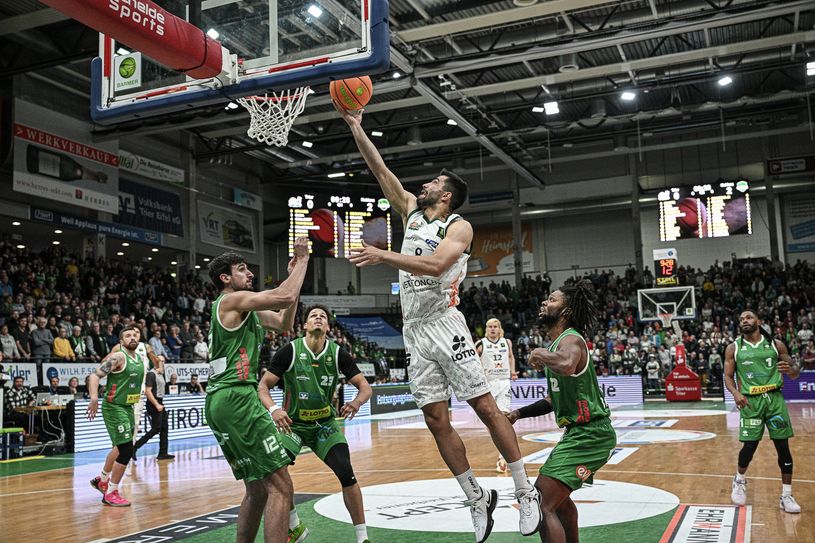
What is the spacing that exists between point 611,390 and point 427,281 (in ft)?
65.9

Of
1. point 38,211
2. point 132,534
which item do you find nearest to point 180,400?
point 132,534

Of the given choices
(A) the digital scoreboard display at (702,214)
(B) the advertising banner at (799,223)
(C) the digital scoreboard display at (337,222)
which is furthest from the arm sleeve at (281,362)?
(B) the advertising banner at (799,223)

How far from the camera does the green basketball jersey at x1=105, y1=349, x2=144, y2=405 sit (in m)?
9.17

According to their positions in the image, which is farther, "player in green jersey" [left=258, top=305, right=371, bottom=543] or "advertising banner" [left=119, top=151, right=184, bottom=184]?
"advertising banner" [left=119, top=151, right=184, bottom=184]

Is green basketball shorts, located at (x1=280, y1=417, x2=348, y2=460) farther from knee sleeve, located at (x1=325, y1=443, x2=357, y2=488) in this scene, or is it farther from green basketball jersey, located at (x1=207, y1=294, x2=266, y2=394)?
green basketball jersey, located at (x1=207, y1=294, x2=266, y2=394)

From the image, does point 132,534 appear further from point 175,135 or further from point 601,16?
point 175,135

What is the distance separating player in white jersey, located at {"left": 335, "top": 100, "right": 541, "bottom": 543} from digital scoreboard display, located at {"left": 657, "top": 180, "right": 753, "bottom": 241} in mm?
27598

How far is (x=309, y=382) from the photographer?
236 inches

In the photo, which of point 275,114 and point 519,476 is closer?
point 519,476

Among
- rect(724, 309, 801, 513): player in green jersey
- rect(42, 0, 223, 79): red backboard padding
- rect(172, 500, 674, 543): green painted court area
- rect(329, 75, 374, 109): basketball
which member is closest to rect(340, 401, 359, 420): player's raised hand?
rect(172, 500, 674, 543): green painted court area

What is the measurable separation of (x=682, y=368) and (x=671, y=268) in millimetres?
6005

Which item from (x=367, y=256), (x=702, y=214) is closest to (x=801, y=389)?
(x=702, y=214)

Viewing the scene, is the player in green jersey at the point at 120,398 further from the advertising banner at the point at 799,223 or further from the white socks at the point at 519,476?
the advertising banner at the point at 799,223

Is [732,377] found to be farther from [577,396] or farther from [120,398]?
[120,398]
